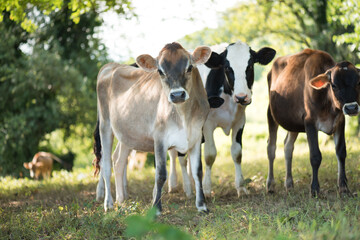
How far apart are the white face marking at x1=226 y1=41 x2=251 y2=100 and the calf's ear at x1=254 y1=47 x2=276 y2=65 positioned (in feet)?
1.30

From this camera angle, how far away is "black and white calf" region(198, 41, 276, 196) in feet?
24.1

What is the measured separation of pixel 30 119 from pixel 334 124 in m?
13.2

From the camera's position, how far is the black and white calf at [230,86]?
24.1ft

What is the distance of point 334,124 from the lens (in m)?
7.00

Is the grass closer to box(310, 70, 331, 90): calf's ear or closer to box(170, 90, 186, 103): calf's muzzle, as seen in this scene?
box(170, 90, 186, 103): calf's muzzle

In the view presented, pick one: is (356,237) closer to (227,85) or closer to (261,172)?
(227,85)

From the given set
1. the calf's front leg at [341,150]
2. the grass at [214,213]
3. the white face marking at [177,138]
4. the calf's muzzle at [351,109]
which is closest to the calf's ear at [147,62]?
the white face marking at [177,138]

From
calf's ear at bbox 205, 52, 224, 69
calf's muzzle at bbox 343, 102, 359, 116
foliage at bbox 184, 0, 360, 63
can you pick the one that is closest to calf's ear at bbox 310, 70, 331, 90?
calf's muzzle at bbox 343, 102, 359, 116

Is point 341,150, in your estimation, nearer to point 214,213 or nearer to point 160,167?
Result: point 214,213

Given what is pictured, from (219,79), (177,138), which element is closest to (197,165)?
(177,138)

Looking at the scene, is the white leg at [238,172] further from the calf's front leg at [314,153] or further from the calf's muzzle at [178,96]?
the calf's muzzle at [178,96]

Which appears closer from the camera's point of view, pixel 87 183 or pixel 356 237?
pixel 356 237

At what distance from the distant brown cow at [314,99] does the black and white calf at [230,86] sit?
0.56 m

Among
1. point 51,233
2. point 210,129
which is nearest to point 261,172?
point 210,129
